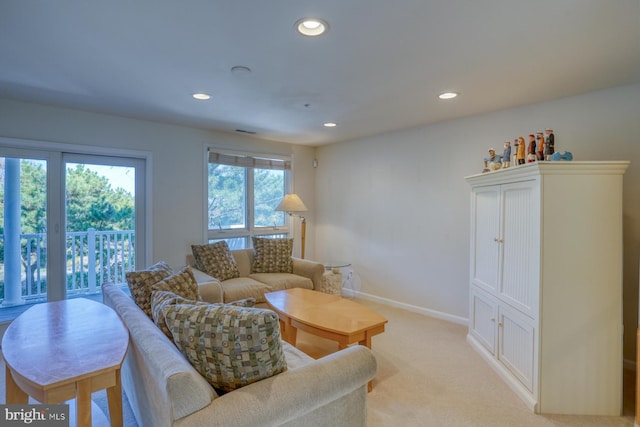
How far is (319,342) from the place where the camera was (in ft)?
10.4

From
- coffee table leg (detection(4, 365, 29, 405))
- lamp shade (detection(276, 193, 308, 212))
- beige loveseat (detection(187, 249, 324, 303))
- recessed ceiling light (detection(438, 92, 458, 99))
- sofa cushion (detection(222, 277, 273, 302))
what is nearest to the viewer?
coffee table leg (detection(4, 365, 29, 405))

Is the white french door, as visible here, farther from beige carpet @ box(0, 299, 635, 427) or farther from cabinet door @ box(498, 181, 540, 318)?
cabinet door @ box(498, 181, 540, 318)

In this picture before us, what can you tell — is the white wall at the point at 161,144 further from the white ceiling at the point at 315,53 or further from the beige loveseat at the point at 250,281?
the beige loveseat at the point at 250,281

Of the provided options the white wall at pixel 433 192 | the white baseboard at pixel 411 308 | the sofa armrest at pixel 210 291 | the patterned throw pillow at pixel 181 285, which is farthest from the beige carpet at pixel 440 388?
the patterned throw pillow at pixel 181 285

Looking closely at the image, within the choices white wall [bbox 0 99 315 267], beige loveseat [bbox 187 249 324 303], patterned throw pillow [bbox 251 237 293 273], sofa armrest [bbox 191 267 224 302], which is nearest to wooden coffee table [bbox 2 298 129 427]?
sofa armrest [bbox 191 267 224 302]

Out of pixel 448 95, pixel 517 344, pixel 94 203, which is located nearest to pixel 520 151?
pixel 448 95

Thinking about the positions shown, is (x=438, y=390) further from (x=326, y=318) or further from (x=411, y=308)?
(x=411, y=308)

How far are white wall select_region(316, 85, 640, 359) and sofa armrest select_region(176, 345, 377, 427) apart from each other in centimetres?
248

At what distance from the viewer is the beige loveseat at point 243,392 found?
1.15 meters

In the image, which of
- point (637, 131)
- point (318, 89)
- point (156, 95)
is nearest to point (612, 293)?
point (637, 131)

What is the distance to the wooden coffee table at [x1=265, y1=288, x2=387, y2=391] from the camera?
92.0 inches

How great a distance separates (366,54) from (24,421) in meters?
2.53

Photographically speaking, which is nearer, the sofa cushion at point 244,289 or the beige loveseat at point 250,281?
the beige loveseat at point 250,281

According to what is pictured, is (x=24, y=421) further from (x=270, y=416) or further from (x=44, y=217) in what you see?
(x=44, y=217)
